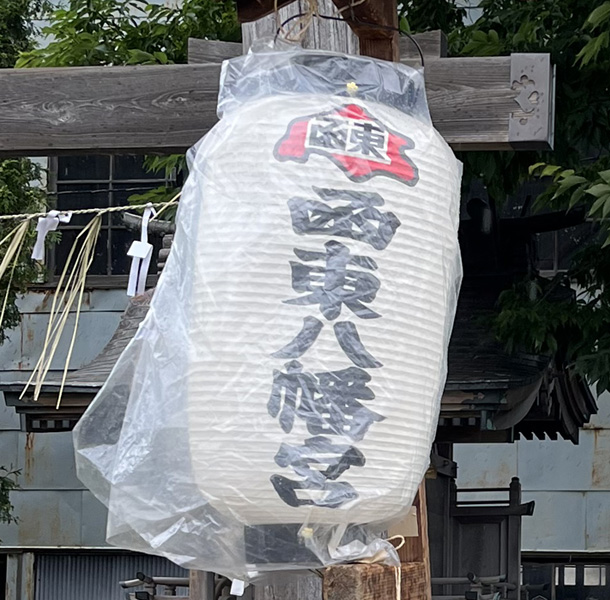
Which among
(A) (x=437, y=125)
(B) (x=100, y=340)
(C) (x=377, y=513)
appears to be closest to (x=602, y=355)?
(A) (x=437, y=125)

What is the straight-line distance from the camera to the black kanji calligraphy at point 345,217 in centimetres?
315

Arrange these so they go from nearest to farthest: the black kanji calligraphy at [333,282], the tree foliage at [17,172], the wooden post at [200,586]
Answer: the black kanji calligraphy at [333,282] → the wooden post at [200,586] → the tree foliage at [17,172]

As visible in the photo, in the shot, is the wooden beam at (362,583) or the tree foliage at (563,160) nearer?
the wooden beam at (362,583)

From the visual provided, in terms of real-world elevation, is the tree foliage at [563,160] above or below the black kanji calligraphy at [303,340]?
above

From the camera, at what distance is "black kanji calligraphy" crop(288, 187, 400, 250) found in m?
3.15

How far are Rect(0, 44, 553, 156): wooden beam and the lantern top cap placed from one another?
753 millimetres

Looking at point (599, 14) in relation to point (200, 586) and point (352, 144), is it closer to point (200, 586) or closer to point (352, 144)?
point (352, 144)

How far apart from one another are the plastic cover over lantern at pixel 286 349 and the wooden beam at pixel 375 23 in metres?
0.50

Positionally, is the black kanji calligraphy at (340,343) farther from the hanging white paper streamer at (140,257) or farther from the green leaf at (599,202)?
the green leaf at (599,202)

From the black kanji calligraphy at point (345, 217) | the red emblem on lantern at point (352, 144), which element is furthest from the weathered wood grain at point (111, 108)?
the black kanji calligraphy at point (345, 217)

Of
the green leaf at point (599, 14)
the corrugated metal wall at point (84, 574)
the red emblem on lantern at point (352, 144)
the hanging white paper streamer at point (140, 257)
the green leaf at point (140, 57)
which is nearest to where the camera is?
the red emblem on lantern at point (352, 144)

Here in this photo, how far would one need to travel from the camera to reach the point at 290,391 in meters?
3.05

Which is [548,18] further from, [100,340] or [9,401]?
[100,340]

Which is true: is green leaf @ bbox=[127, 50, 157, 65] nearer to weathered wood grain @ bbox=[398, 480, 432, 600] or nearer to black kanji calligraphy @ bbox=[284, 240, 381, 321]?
weathered wood grain @ bbox=[398, 480, 432, 600]
